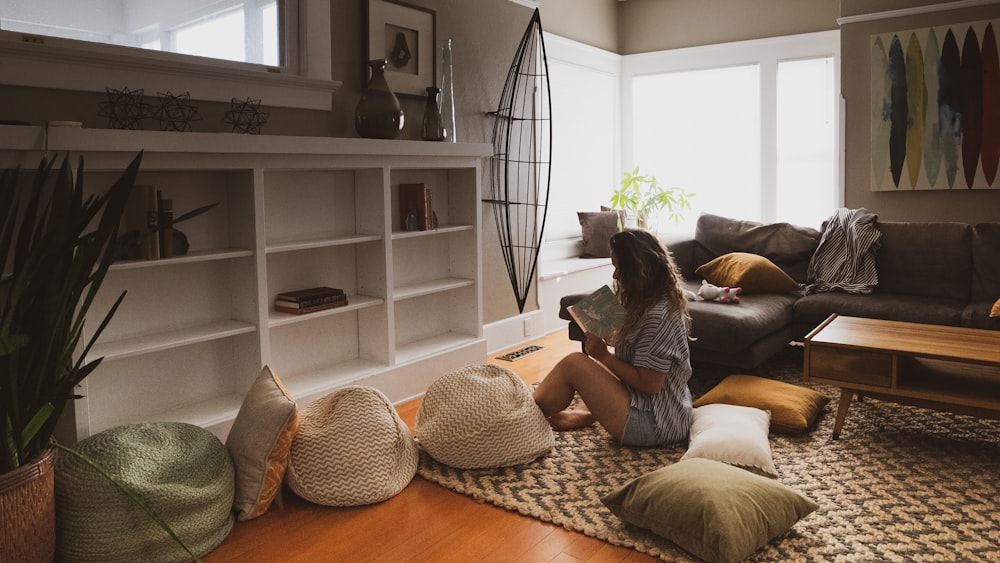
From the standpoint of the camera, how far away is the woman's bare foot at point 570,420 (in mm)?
3398

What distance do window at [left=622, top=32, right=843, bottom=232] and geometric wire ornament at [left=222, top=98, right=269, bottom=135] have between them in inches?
170

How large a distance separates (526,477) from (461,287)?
1.73 metres

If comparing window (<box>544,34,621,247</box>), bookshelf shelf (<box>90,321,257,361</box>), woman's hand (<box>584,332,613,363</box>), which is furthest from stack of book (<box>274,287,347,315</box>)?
window (<box>544,34,621,247</box>)

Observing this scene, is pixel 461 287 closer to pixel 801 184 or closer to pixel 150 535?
pixel 150 535

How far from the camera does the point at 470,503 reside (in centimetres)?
274

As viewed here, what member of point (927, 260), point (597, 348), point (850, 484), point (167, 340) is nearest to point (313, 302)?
point (167, 340)

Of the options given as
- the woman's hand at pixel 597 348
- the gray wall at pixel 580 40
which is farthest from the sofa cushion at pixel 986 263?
the woman's hand at pixel 597 348

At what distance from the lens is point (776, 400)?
3.42 metres

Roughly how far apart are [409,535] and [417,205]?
79.0 inches

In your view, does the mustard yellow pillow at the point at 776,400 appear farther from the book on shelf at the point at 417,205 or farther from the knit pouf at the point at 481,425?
the book on shelf at the point at 417,205

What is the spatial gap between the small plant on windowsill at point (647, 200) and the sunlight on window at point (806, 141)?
80cm

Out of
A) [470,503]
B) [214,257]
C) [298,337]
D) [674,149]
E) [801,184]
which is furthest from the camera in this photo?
[674,149]

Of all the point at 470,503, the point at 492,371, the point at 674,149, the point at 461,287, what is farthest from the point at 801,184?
the point at 470,503

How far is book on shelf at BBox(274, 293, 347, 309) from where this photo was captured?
11.6 ft
